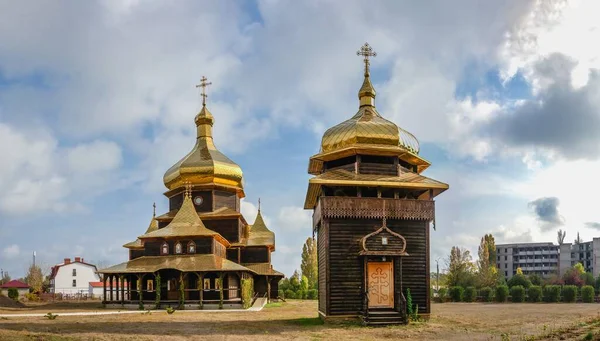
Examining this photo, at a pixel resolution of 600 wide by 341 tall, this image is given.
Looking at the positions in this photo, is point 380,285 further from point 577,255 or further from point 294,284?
point 577,255

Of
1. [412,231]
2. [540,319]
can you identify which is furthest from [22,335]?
[540,319]

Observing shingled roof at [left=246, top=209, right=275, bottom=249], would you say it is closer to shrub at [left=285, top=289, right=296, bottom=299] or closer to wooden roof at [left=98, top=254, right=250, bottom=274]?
wooden roof at [left=98, top=254, right=250, bottom=274]

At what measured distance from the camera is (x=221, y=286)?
37.6m

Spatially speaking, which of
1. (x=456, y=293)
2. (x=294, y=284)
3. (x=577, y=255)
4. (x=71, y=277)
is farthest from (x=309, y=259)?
(x=577, y=255)

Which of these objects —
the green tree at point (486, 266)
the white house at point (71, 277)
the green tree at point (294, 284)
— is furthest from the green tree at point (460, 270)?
the white house at point (71, 277)

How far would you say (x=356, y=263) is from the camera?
25312 millimetres

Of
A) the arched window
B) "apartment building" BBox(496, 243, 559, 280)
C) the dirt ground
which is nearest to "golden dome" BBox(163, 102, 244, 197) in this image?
the arched window

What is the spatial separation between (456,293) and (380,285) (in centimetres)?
2841

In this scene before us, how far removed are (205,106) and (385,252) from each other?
29.7m

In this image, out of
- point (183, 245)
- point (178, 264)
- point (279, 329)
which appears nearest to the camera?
point (279, 329)

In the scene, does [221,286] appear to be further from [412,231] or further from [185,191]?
[412,231]

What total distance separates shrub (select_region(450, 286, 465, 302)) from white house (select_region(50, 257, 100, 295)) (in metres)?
49.2

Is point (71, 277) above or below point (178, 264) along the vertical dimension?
below

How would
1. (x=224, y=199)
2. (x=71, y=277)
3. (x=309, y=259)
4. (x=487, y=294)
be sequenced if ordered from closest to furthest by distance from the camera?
(x=224, y=199), (x=487, y=294), (x=309, y=259), (x=71, y=277)
